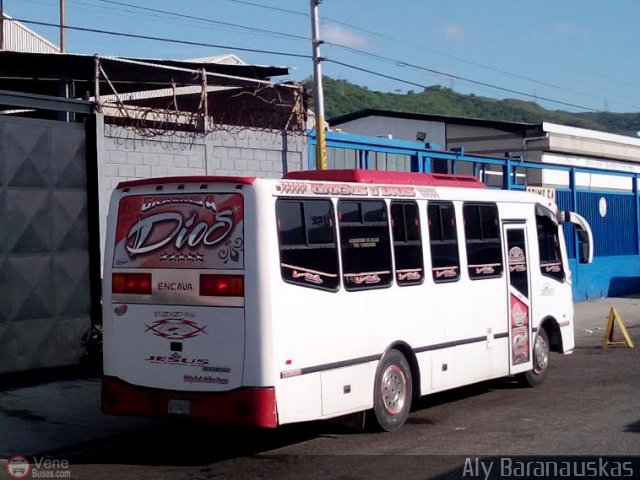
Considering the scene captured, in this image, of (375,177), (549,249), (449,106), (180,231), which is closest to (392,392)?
(375,177)

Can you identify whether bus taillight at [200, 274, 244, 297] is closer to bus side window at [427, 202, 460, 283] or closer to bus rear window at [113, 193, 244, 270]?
bus rear window at [113, 193, 244, 270]

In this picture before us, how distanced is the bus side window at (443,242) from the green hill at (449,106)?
69.8 m

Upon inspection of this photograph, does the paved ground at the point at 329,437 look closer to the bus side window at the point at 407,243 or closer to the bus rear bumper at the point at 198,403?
the bus rear bumper at the point at 198,403

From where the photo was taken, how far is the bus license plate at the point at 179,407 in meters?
8.86

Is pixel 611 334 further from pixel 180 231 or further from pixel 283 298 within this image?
pixel 180 231

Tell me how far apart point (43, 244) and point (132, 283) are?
14.2 feet

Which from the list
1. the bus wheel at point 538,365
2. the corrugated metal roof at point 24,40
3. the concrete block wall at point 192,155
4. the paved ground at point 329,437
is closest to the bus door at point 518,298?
the bus wheel at point 538,365

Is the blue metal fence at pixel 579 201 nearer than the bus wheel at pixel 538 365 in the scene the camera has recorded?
No

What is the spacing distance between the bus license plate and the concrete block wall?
17.9 ft

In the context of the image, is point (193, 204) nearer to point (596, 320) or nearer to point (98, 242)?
point (98, 242)

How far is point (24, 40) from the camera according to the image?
1650 inches

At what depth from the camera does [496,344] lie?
39.8 ft

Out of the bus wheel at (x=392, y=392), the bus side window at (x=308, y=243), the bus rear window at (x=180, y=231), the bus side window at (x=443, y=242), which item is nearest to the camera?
the bus rear window at (x=180, y=231)

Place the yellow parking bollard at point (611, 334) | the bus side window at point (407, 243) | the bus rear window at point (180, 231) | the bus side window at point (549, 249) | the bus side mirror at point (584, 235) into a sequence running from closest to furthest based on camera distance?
the bus rear window at point (180, 231) < the bus side window at point (407, 243) < the bus side window at point (549, 249) < the bus side mirror at point (584, 235) < the yellow parking bollard at point (611, 334)
